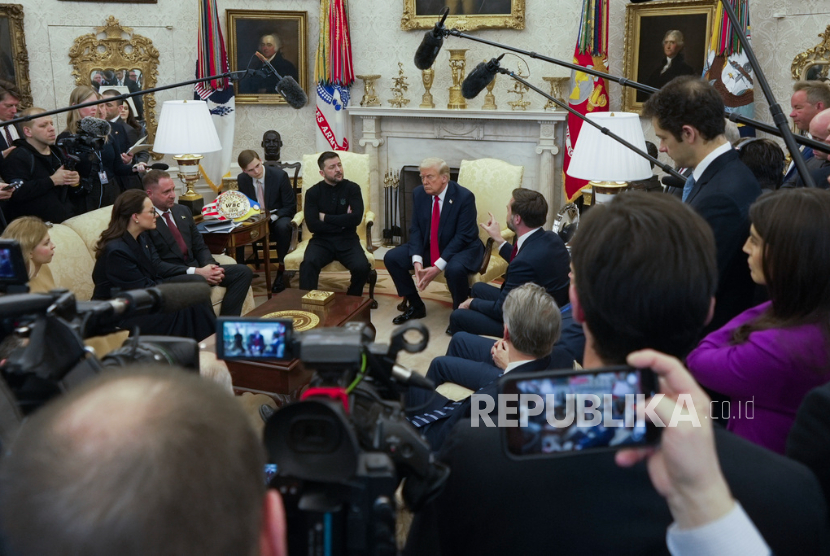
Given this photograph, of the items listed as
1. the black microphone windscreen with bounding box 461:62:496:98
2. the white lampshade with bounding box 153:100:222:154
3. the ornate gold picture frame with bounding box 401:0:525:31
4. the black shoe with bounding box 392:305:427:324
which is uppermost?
the ornate gold picture frame with bounding box 401:0:525:31

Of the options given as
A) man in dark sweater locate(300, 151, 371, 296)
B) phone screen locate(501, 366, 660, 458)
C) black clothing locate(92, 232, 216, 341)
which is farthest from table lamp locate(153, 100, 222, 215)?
phone screen locate(501, 366, 660, 458)

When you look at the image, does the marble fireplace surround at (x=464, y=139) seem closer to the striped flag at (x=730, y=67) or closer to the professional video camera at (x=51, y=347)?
the striped flag at (x=730, y=67)

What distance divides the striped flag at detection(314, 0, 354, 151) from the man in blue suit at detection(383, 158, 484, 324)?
87.4 inches

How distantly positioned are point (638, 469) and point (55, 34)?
7676 mm

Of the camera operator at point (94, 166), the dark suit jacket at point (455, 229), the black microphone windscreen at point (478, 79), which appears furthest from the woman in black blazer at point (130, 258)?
the black microphone windscreen at point (478, 79)

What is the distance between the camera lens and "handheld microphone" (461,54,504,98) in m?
3.19

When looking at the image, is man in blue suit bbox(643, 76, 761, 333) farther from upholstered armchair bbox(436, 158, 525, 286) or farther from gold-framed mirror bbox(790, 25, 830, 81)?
gold-framed mirror bbox(790, 25, 830, 81)

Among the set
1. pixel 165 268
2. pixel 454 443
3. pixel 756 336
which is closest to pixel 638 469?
pixel 454 443

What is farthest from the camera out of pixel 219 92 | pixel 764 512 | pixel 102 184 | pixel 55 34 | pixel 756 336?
pixel 219 92

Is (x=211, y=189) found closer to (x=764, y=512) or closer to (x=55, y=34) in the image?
(x=55, y=34)

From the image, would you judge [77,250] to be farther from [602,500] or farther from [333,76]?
[602,500]

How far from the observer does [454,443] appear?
3.35 ft

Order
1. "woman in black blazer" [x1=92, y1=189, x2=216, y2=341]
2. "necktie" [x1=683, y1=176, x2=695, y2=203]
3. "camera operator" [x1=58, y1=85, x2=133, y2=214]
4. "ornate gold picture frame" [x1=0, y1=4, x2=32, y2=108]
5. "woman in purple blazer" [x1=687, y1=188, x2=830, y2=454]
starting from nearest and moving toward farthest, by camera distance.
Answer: "woman in purple blazer" [x1=687, y1=188, x2=830, y2=454] < "necktie" [x1=683, y1=176, x2=695, y2=203] < "woman in black blazer" [x1=92, y1=189, x2=216, y2=341] < "camera operator" [x1=58, y1=85, x2=133, y2=214] < "ornate gold picture frame" [x1=0, y1=4, x2=32, y2=108]

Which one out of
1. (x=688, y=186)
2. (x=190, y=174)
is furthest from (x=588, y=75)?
(x=688, y=186)
